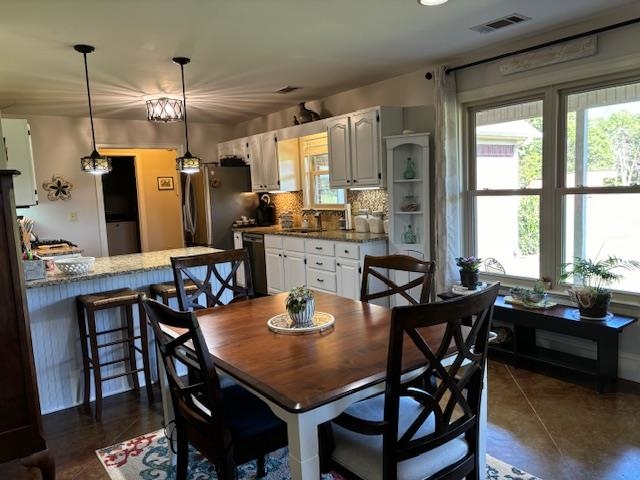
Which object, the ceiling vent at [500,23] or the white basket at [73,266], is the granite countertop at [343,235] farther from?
the white basket at [73,266]

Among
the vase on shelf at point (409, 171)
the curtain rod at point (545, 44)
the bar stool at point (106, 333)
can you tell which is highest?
the curtain rod at point (545, 44)

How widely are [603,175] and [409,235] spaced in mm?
1702

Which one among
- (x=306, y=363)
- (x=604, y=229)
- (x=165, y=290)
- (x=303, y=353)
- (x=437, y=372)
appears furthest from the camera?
(x=604, y=229)

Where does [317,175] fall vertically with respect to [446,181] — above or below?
above

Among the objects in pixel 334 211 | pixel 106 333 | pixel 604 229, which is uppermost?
pixel 334 211

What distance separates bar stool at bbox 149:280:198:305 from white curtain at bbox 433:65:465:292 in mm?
2124

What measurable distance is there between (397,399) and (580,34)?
3027 mm

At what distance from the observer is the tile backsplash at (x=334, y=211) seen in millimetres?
4973

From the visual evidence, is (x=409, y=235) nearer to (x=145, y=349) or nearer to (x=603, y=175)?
(x=603, y=175)

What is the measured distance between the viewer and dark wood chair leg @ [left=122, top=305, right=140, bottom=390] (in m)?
3.20

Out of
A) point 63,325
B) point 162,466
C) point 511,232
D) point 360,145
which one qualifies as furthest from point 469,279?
point 63,325

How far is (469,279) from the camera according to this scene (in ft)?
12.3

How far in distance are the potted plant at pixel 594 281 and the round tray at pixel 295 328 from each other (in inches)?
76.5

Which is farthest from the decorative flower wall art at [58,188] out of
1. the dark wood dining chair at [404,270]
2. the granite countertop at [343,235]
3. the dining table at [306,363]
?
the dark wood dining chair at [404,270]
